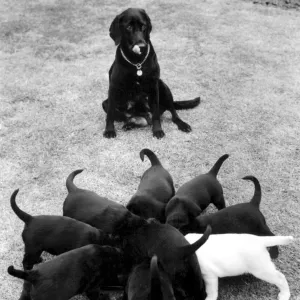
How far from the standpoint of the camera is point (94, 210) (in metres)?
3.04

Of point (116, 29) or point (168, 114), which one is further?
point (168, 114)

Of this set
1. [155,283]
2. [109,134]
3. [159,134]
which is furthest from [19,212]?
[159,134]

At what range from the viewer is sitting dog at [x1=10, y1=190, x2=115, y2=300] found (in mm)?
2791

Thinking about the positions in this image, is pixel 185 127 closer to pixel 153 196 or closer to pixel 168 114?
pixel 168 114

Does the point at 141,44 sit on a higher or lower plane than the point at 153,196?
higher

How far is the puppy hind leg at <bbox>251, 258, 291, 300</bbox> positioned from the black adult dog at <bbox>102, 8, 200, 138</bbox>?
88.0 inches

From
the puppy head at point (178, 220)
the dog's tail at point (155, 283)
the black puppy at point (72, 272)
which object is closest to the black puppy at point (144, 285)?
the dog's tail at point (155, 283)

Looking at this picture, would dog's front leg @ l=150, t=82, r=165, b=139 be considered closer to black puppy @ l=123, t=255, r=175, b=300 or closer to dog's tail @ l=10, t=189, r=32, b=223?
dog's tail @ l=10, t=189, r=32, b=223

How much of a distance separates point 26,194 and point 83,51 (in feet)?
11.6

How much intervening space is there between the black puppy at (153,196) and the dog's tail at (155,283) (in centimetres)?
105

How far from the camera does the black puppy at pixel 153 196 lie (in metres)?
3.14

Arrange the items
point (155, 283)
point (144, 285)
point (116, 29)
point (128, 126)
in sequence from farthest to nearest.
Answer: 1. point (128, 126)
2. point (116, 29)
3. point (144, 285)
4. point (155, 283)

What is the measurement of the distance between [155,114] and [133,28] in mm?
966

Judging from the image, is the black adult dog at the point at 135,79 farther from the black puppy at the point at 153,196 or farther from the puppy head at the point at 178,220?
the puppy head at the point at 178,220
